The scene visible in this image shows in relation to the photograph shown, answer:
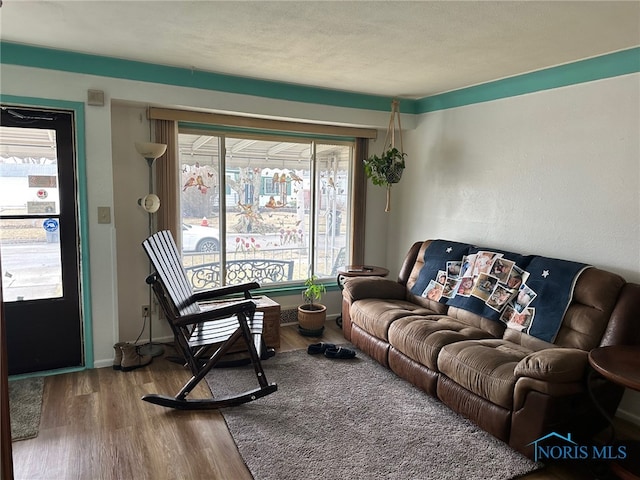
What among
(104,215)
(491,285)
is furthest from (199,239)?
(491,285)

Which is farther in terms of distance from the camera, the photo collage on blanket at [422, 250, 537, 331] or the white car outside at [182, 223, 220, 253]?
the white car outside at [182, 223, 220, 253]

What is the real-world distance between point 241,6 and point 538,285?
249cm

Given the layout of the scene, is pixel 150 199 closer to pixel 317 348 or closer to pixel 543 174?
pixel 317 348

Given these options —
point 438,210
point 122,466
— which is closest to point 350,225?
point 438,210

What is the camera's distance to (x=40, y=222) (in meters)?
3.11

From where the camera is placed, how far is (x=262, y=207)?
431 cm

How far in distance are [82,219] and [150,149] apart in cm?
72

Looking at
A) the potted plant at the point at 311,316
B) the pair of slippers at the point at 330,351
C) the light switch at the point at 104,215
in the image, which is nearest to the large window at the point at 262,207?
the potted plant at the point at 311,316

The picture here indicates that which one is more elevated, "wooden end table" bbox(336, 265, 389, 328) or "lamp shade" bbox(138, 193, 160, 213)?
"lamp shade" bbox(138, 193, 160, 213)

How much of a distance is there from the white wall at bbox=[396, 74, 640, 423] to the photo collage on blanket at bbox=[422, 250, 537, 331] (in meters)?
0.31

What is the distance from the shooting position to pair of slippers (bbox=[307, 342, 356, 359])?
3.54 m

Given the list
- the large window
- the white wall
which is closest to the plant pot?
the large window

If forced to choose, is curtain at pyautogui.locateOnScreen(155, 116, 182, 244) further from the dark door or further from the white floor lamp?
the dark door

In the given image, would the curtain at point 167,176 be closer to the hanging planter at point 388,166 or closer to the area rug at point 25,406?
the area rug at point 25,406
